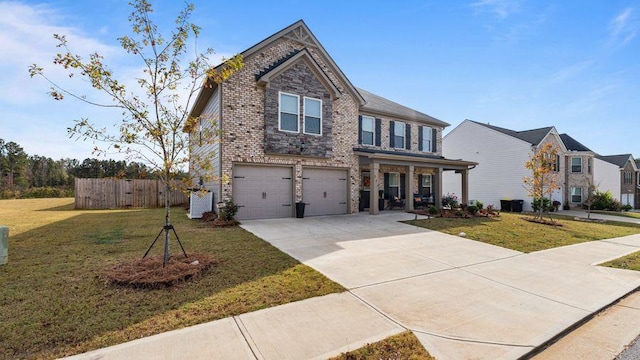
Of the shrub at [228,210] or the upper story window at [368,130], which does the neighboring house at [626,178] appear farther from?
the shrub at [228,210]

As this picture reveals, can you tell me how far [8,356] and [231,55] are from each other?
5.31 m

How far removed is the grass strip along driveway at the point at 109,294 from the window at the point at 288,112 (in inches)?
259

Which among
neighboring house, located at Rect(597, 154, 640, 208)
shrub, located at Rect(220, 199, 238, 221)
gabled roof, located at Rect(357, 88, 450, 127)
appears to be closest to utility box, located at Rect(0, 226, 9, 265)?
shrub, located at Rect(220, 199, 238, 221)

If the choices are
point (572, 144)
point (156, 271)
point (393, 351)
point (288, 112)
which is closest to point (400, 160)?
point (288, 112)

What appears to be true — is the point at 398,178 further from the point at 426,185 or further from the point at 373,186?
the point at 373,186

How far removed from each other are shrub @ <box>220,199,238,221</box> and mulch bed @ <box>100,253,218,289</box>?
4.97 meters

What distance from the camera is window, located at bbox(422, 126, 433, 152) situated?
59.3 ft

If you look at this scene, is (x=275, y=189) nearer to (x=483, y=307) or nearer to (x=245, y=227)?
(x=245, y=227)

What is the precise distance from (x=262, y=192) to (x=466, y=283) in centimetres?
892

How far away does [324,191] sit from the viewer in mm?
13680

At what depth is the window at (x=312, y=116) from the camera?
42.4ft

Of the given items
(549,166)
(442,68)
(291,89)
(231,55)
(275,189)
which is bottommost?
(275,189)

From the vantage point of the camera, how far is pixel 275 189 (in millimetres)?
12367

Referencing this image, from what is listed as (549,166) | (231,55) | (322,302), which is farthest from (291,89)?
(549,166)
